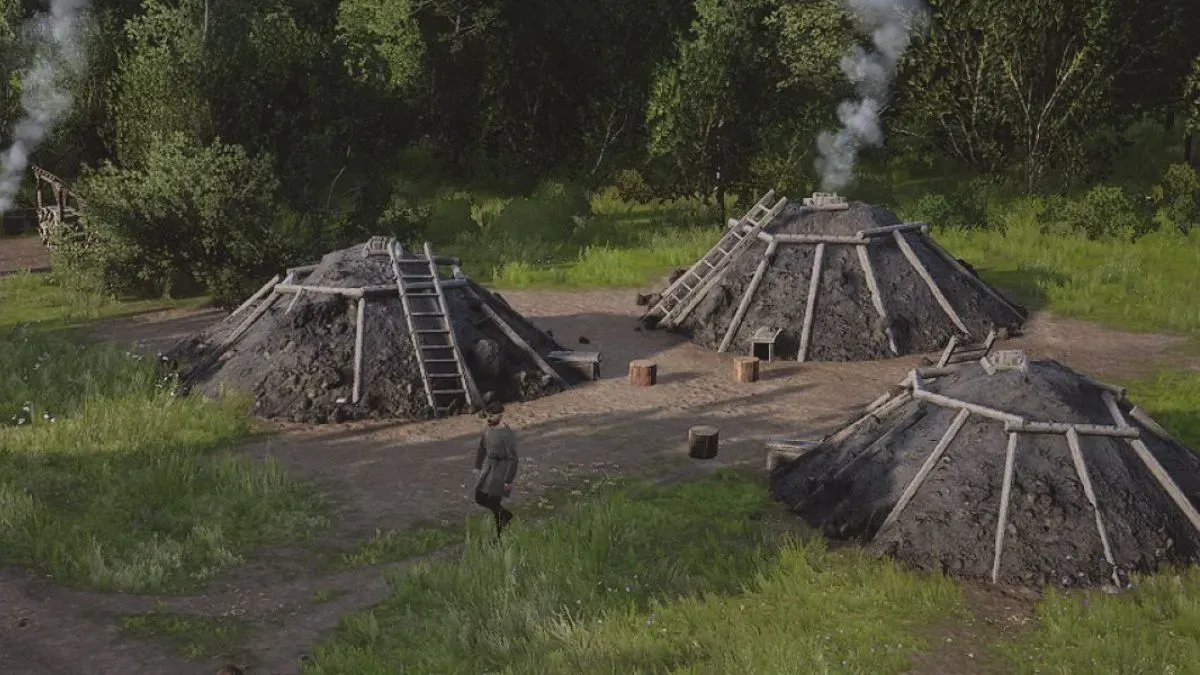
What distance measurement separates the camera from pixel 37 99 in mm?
25750

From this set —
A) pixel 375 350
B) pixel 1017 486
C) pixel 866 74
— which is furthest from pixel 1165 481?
pixel 866 74

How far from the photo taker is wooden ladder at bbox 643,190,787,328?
60.1ft

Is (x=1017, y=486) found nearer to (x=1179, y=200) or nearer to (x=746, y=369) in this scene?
(x=746, y=369)

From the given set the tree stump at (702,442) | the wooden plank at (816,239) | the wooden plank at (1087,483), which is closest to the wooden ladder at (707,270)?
the wooden plank at (816,239)

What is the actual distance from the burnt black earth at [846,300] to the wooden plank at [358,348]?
18.8ft

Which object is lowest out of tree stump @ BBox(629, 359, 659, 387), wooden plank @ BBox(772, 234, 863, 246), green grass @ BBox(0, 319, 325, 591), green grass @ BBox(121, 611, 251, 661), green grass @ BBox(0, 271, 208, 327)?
green grass @ BBox(121, 611, 251, 661)

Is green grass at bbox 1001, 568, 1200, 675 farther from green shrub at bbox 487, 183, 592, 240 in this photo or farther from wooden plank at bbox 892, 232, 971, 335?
green shrub at bbox 487, 183, 592, 240

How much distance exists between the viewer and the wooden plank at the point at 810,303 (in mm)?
16734

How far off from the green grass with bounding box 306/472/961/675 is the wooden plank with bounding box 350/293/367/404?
431 centimetres

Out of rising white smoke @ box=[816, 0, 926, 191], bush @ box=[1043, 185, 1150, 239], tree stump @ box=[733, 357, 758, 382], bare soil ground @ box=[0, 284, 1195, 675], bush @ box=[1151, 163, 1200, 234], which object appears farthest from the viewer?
rising white smoke @ box=[816, 0, 926, 191]

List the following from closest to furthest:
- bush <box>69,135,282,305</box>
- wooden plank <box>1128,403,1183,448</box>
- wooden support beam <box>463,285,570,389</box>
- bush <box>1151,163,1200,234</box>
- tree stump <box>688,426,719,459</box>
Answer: wooden plank <box>1128,403,1183,448</box>, tree stump <box>688,426,719,459</box>, wooden support beam <box>463,285,570,389</box>, bush <box>69,135,282,305</box>, bush <box>1151,163,1200,234</box>

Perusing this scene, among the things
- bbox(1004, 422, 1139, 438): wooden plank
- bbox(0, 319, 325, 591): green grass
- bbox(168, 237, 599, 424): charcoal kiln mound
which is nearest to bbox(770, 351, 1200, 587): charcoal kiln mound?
bbox(1004, 422, 1139, 438): wooden plank

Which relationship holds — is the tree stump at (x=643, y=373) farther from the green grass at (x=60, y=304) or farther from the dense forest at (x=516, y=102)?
the green grass at (x=60, y=304)

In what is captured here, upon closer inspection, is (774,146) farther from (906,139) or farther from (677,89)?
(906,139)
